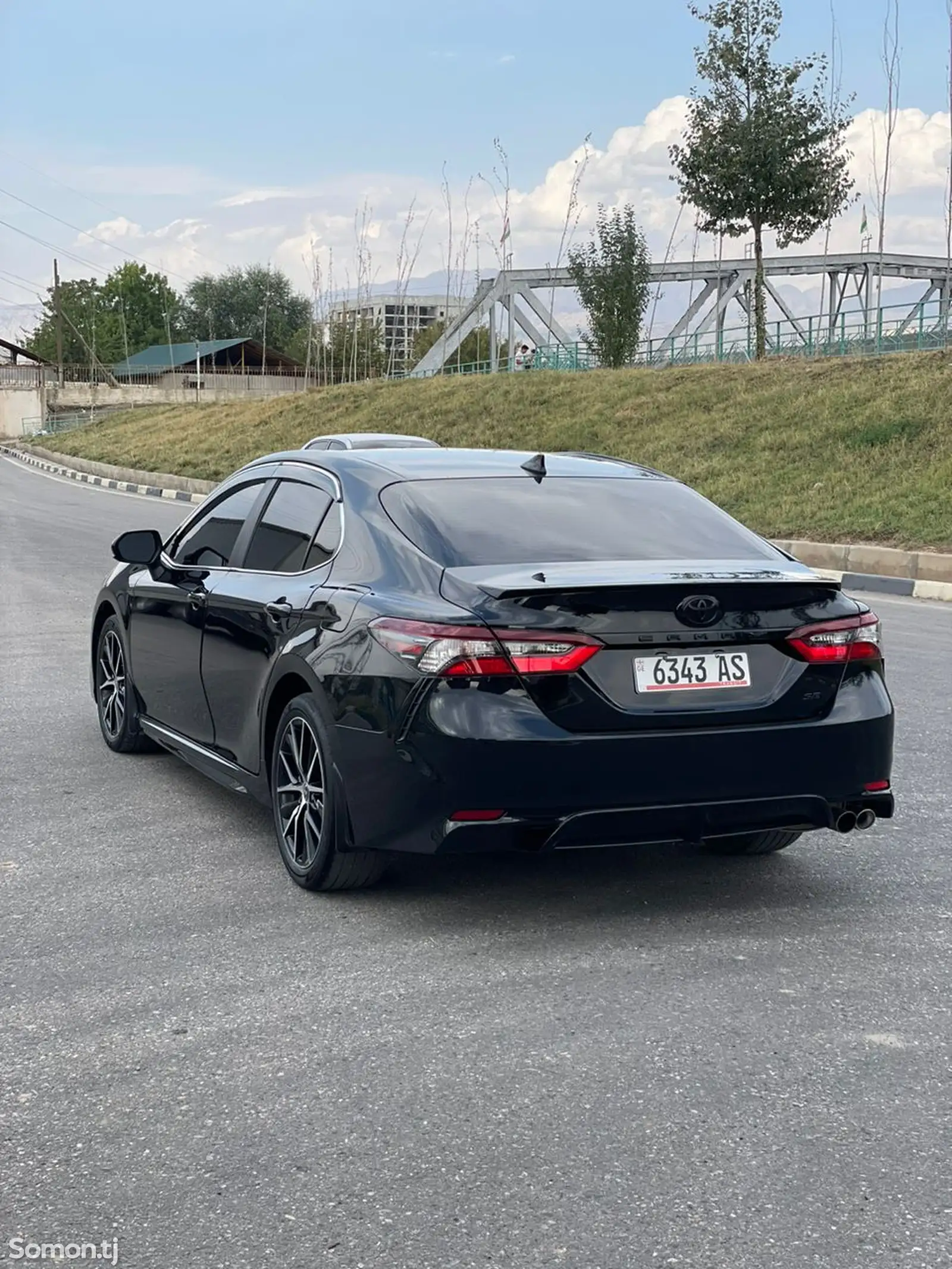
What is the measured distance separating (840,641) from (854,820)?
0.55 m

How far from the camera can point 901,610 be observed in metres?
13.6

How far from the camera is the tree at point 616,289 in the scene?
4272 centimetres

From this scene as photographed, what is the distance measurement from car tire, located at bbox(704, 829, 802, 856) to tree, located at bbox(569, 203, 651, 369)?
38.0 m

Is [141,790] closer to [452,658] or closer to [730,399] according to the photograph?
[452,658]

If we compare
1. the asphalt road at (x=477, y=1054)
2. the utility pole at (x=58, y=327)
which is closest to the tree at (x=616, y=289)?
the asphalt road at (x=477, y=1054)

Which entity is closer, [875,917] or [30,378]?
[875,917]

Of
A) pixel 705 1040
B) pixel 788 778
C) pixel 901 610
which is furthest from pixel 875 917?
pixel 901 610

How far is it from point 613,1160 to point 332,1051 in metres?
0.82

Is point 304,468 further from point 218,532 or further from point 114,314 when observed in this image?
point 114,314

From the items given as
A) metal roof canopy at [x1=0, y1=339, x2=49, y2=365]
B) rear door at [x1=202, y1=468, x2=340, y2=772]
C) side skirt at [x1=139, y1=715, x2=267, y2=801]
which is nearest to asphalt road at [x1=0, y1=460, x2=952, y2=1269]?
side skirt at [x1=139, y1=715, x2=267, y2=801]

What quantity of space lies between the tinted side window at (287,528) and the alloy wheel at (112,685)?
5.04 feet

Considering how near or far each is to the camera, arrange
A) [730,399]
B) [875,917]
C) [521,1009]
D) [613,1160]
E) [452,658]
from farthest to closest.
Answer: [730,399], [875,917], [452,658], [521,1009], [613,1160]

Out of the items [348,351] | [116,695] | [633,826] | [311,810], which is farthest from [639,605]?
[348,351]

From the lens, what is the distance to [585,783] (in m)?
4.23
